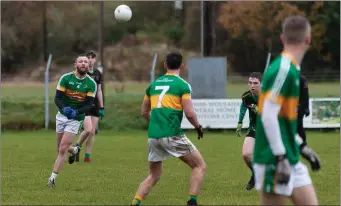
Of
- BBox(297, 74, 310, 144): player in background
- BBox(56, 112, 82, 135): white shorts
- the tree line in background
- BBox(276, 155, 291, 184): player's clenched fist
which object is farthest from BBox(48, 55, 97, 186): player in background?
the tree line in background

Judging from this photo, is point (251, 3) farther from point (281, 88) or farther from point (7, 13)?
point (281, 88)

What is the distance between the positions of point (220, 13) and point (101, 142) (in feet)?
150

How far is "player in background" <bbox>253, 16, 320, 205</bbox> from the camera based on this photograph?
18.9 ft

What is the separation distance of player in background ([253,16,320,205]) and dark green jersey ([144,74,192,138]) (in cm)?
254

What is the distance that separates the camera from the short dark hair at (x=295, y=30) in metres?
5.81

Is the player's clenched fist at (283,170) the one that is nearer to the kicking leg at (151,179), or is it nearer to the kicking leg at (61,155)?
the kicking leg at (151,179)

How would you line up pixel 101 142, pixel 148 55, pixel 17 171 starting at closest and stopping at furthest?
pixel 17 171 < pixel 101 142 < pixel 148 55

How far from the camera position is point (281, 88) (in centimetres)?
581

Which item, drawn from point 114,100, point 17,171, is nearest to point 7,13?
point 114,100

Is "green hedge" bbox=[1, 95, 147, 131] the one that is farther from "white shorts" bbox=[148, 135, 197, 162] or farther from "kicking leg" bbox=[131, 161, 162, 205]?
"white shorts" bbox=[148, 135, 197, 162]

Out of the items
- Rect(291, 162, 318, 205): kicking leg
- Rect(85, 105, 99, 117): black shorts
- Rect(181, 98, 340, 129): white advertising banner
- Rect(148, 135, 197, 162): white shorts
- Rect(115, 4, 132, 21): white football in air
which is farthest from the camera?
Rect(181, 98, 340, 129): white advertising banner

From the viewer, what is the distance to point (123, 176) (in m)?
12.6

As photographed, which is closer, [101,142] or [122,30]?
[101,142]

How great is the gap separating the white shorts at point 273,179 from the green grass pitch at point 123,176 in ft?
11.8
